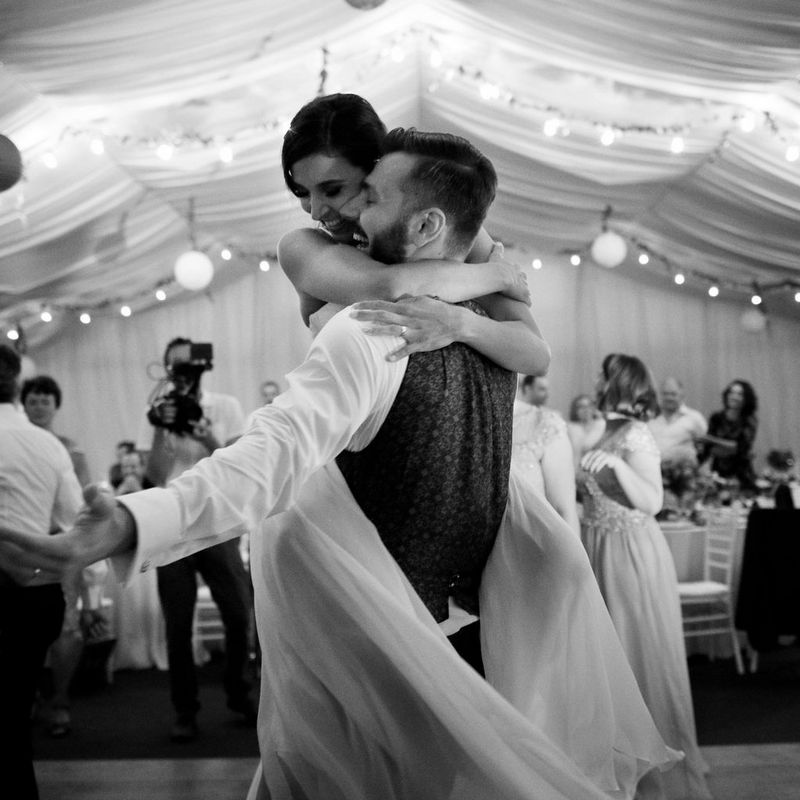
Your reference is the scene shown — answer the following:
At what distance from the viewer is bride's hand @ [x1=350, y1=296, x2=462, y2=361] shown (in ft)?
4.64

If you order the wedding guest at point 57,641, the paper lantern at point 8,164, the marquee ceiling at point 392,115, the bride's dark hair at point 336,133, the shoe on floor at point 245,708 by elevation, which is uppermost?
the marquee ceiling at point 392,115

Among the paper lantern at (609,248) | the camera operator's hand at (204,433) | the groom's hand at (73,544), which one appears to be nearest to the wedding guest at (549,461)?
the camera operator's hand at (204,433)

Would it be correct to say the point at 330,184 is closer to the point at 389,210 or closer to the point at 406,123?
the point at 389,210

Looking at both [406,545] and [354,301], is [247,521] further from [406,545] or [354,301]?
[354,301]

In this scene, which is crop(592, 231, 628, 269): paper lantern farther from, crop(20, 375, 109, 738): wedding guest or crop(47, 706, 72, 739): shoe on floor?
crop(47, 706, 72, 739): shoe on floor

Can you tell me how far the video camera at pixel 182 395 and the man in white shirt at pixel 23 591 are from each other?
28.0 inches

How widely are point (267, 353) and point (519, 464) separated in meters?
8.17

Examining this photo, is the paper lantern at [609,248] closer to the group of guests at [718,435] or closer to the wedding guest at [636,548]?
the group of guests at [718,435]

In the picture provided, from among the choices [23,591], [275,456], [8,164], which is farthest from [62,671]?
[275,456]

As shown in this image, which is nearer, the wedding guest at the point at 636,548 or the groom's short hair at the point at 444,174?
the groom's short hair at the point at 444,174

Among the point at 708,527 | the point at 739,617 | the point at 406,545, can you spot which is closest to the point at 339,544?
the point at 406,545

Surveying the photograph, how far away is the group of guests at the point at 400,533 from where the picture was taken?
1.24 meters

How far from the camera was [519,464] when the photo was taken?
3760 mm

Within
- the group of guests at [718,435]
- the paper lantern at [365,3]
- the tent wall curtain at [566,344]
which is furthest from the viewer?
the tent wall curtain at [566,344]
